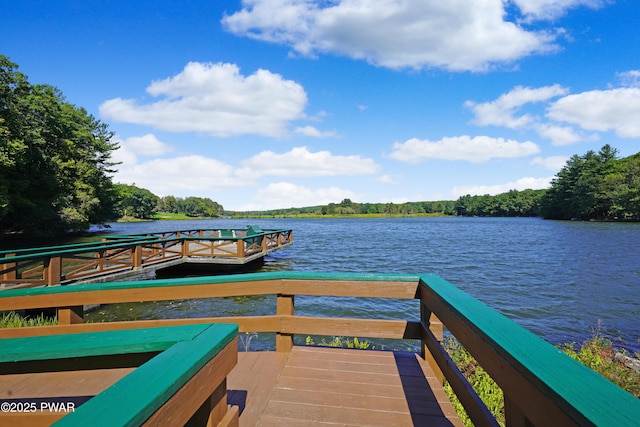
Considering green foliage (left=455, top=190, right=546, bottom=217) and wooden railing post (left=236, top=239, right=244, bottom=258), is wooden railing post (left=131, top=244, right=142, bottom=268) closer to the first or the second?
wooden railing post (left=236, top=239, right=244, bottom=258)

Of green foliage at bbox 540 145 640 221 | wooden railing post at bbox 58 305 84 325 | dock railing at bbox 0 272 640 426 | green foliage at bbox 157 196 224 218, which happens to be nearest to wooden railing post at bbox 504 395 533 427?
dock railing at bbox 0 272 640 426

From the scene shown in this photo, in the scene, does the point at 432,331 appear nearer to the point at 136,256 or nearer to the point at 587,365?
the point at 587,365

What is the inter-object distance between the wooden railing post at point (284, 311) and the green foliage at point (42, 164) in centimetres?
2564

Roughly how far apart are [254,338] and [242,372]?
A: 4.36 m

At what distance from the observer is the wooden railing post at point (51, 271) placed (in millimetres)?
8422

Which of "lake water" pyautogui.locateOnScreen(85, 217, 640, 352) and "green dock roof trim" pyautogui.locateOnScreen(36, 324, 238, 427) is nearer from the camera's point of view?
"green dock roof trim" pyautogui.locateOnScreen(36, 324, 238, 427)

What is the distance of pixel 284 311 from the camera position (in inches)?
130

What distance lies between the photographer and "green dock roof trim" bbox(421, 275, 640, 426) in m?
0.84

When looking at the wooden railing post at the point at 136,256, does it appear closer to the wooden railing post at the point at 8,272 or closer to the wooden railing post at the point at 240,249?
the wooden railing post at the point at 8,272

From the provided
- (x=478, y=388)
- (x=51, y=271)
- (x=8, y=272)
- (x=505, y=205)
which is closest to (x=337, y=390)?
(x=478, y=388)

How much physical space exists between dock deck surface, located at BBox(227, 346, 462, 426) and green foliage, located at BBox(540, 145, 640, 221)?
224 ft

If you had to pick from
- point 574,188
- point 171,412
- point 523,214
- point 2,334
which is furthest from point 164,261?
point 523,214

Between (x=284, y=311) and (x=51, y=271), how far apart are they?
795 cm

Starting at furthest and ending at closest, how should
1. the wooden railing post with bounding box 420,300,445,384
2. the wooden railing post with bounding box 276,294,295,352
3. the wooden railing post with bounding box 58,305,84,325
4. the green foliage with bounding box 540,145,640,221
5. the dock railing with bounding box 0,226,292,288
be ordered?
1. the green foliage with bounding box 540,145,640,221
2. the dock railing with bounding box 0,226,292,288
3. the wooden railing post with bounding box 276,294,295,352
4. the wooden railing post with bounding box 58,305,84,325
5. the wooden railing post with bounding box 420,300,445,384
